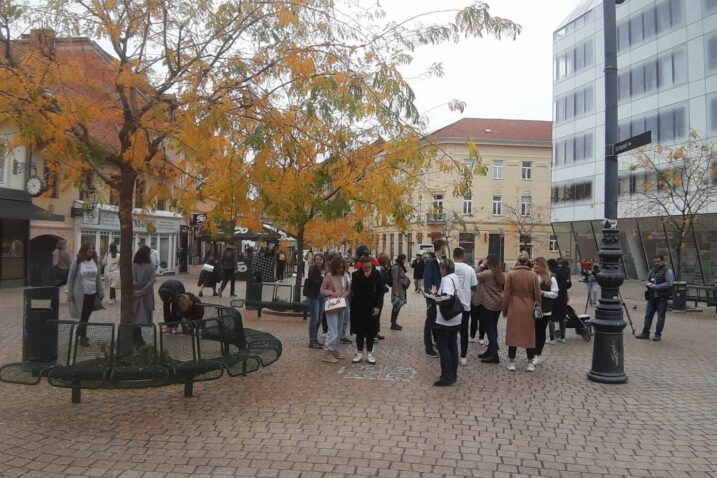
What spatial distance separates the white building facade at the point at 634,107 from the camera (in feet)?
91.8

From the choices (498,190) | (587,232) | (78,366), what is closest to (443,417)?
(78,366)

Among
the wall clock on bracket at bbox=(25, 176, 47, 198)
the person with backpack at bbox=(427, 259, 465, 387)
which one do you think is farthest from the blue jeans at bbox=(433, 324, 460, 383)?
the wall clock on bracket at bbox=(25, 176, 47, 198)

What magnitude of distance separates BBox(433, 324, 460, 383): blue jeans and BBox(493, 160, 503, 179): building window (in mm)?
51878

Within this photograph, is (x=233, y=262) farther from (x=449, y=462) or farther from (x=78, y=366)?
(x=449, y=462)

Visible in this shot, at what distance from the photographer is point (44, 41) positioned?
6.71 metres

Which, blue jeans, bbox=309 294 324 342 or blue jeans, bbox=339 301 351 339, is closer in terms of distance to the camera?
blue jeans, bbox=339 301 351 339

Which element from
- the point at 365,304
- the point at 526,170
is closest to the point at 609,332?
the point at 365,304

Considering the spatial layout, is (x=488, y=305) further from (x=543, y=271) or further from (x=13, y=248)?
(x=13, y=248)

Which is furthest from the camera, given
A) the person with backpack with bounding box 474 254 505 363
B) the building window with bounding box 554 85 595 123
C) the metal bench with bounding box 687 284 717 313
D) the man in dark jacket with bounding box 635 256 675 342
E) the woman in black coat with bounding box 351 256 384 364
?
the building window with bounding box 554 85 595 123

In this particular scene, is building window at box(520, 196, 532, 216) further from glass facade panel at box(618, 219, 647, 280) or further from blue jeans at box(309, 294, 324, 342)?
blue jeans at box(309, 294, 324, 342)

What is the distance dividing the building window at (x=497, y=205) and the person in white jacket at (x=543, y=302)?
48808 millimetres

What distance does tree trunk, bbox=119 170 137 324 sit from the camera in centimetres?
677

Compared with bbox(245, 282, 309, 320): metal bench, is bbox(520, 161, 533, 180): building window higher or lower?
higher

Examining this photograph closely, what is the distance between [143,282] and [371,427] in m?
4.98
